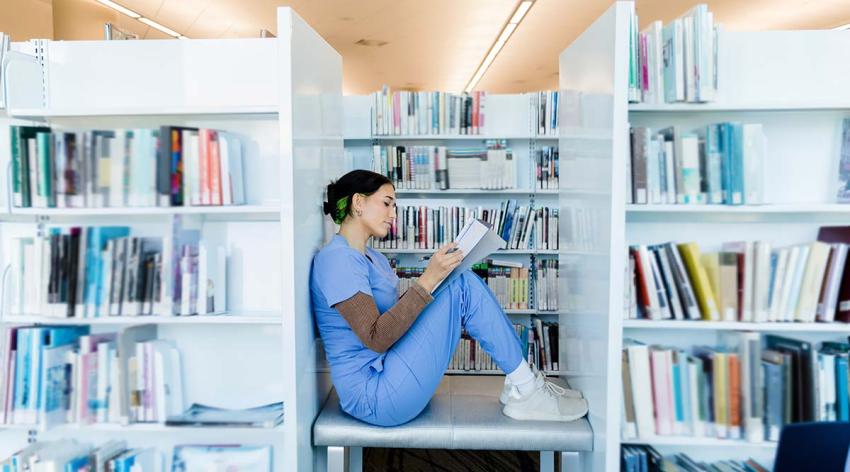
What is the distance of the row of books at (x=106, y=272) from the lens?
1.62 meters

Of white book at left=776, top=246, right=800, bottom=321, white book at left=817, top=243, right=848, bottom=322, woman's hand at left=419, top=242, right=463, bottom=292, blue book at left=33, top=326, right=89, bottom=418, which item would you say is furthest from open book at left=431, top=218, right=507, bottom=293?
blue book at left=33, top=326, right=89, bottom=418

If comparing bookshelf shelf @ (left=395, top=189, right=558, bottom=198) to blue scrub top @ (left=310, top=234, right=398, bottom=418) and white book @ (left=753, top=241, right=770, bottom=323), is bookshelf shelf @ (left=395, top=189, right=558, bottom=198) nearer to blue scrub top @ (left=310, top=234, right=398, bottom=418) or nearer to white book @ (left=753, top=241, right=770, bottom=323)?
blue scrub top @ (left=310, top=234, right=398, bottom=418)

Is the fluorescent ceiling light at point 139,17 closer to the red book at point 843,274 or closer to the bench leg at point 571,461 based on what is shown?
the bench leg at point 571,461

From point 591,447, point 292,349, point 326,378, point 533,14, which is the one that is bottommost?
point 591,447

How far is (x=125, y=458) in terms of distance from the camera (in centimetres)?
172

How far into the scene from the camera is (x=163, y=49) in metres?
1.71

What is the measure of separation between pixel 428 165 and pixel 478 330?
1.79 m

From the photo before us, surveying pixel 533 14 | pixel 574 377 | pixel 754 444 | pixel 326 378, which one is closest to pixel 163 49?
pixel 326 378

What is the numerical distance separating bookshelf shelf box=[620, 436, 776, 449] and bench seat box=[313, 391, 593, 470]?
173mm

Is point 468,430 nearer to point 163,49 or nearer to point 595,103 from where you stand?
point 595,103

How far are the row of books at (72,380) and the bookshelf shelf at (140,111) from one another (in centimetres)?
64

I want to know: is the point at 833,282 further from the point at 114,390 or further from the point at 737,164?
the point at 114,390

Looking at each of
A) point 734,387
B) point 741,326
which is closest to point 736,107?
point 741,326

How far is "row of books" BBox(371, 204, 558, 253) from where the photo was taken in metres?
3.51
